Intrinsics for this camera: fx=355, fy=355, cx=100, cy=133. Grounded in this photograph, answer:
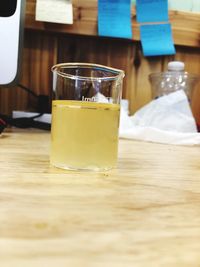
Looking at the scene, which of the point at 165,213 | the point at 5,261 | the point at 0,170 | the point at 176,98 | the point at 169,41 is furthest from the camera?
the point at 169,41

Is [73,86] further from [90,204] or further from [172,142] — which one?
[172,142]

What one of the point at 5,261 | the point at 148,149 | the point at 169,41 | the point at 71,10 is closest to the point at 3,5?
the point at 71,10

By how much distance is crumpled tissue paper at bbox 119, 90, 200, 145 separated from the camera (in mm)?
879

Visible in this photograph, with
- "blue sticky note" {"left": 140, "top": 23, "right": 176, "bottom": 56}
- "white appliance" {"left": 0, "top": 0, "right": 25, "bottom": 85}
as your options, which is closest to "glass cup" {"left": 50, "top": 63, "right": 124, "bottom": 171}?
"white appliance" {"left": 0, "top": 0, "right": 25, "bottom": 85}

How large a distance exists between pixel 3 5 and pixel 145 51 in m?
0.53

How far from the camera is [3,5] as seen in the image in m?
0.80

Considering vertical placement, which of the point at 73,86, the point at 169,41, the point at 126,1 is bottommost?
the point at 73,86

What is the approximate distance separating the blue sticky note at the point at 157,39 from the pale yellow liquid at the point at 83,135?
0.77 meters

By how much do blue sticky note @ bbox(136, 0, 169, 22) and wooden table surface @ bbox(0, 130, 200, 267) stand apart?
797 mm

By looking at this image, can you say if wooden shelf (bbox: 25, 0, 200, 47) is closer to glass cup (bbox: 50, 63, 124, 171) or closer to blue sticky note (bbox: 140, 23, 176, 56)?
blue sticky note (bbox: 140, 23, 176, 56)

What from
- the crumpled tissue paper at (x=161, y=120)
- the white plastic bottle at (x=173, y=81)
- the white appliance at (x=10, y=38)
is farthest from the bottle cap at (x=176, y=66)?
the white appliance at (x=10, y=38)

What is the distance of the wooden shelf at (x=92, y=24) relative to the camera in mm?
1106

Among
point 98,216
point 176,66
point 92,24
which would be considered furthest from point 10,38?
point 98,216

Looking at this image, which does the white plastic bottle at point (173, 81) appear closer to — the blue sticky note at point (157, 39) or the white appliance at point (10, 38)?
the blue sticky note at point (157, 39)
